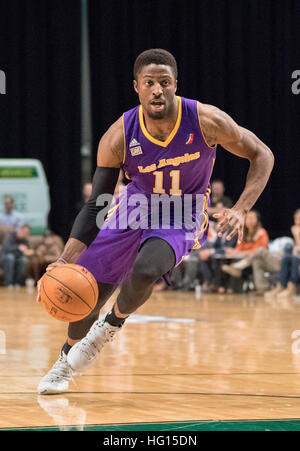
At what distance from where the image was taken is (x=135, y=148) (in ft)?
14.5

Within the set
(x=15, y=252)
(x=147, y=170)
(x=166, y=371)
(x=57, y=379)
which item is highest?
(x=147, y=170)

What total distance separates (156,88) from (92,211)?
71 centimetres

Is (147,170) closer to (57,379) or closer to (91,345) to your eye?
(91,345)

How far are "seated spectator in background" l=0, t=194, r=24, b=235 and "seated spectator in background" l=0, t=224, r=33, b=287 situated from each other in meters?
0.16

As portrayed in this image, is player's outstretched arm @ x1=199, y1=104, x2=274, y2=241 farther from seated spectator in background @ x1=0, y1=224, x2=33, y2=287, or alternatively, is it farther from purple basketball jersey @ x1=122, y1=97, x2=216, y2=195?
seated spectator in background @ x1=0, y1=224, x2=33, y2=287

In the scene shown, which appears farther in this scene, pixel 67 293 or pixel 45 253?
pixel 45 253

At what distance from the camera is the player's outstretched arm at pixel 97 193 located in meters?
4.39

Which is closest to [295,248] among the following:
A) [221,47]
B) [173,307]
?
[173,307]

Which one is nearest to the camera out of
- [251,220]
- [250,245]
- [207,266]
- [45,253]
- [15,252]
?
[251,220]

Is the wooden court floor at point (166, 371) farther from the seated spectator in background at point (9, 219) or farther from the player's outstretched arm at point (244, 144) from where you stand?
the seated spectator in background at point (9, 219)

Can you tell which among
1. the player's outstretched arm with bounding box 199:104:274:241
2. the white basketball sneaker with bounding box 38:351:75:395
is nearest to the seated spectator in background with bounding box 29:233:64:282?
the white basketball sneaker with bounding box 38:351:75:395

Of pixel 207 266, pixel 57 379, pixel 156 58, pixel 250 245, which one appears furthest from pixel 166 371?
pixel 207 266

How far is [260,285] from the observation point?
12234mm
